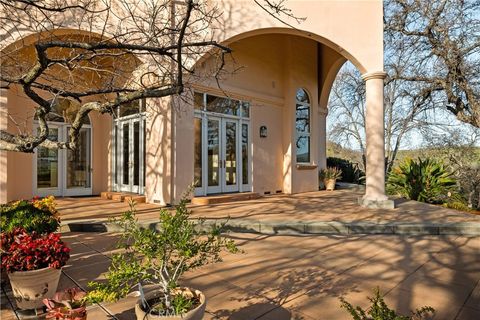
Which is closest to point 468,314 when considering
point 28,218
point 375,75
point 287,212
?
point 287,212

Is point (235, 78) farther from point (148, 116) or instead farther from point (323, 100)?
point (323, 100)

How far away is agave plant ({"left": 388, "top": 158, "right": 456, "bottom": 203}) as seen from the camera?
9.70 m

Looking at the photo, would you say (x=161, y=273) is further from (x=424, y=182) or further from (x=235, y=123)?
(x=424, y=182)

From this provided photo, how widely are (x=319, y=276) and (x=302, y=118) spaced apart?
930 cm

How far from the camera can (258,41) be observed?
10.8 meters

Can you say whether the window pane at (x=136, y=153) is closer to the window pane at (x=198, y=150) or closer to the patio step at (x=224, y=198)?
the window pane at (x=198, y=150)

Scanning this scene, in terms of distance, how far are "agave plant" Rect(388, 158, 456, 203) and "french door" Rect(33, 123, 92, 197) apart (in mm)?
10597

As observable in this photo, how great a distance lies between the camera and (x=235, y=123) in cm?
1032

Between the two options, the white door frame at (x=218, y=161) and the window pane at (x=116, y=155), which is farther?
the window pane at (x=116, y=155)

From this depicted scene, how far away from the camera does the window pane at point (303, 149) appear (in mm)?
12109

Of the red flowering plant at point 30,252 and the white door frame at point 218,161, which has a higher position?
the white door frame at point 218,161

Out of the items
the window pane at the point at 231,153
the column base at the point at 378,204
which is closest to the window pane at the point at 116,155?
the window pane at the point at 231,153

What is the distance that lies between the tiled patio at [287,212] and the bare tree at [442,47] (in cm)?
522

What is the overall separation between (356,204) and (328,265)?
5.15 m
